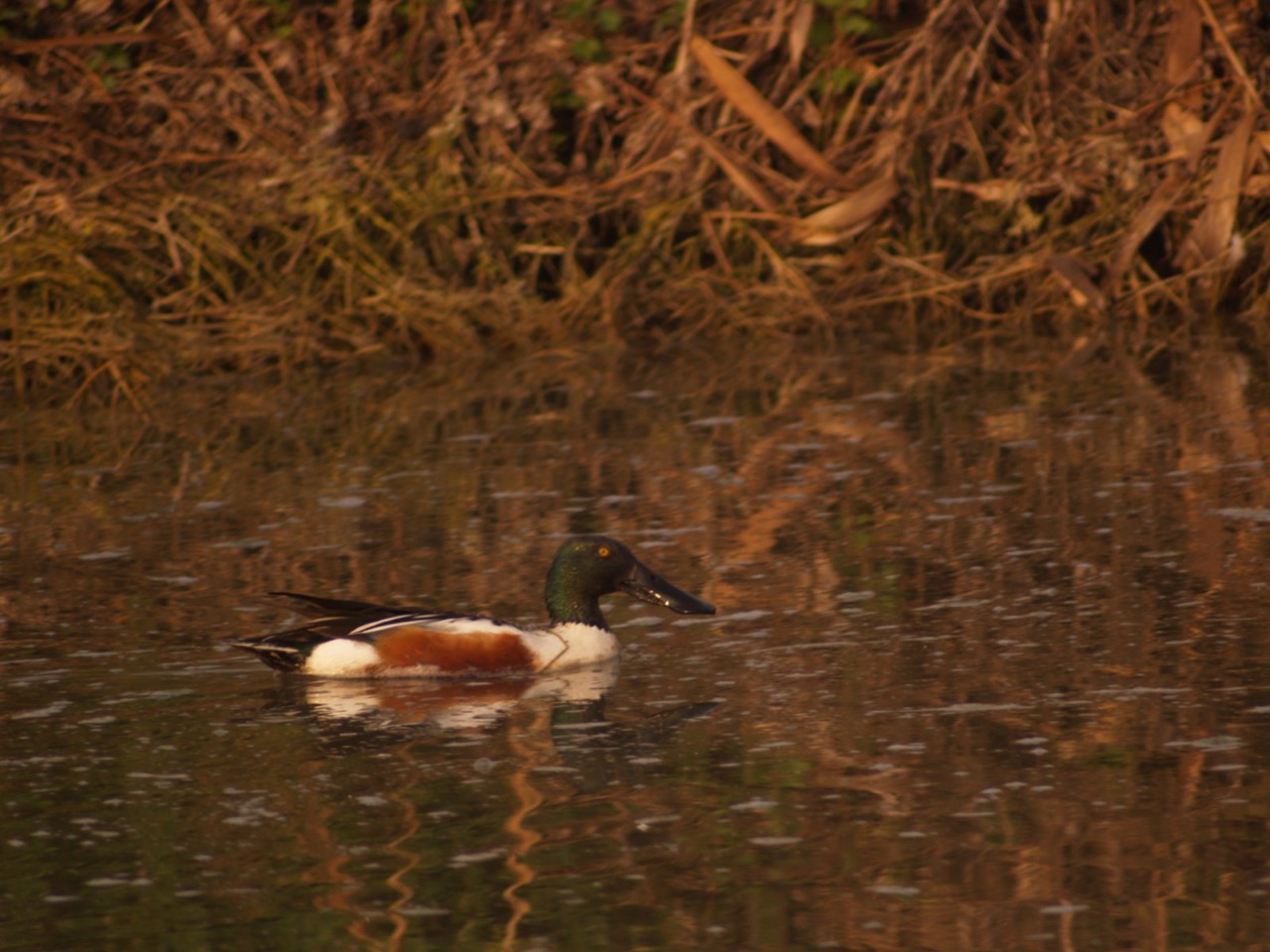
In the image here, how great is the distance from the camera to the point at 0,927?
15.9 feet

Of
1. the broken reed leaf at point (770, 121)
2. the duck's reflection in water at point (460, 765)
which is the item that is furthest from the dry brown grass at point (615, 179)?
the duck's reflection in water at point (460, 765)

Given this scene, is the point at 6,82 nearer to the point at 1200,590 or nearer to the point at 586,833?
the point at 1200,590

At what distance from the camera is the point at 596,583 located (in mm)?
7316

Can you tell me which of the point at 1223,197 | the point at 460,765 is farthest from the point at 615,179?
the point at 460,765

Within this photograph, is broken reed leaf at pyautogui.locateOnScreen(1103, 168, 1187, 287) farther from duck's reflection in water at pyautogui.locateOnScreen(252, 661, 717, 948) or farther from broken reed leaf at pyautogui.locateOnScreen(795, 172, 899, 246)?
duck's reflection in water at pyautogui.locateOnScreen(252, 661, 717, 948)

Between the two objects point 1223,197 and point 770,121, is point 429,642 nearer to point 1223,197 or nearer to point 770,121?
point 1223,197

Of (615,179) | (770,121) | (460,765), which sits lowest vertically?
(460,765)

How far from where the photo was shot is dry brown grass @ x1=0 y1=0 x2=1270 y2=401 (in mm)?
14211

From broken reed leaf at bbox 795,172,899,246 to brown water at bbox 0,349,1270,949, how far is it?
301 centimetres

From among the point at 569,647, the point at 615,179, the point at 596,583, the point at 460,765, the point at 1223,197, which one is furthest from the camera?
the point at 615,179

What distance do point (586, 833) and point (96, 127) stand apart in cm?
1138

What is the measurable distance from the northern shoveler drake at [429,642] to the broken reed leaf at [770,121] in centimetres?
796

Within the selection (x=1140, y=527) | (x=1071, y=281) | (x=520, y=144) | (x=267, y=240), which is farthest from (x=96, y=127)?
(x=1140, y=527)

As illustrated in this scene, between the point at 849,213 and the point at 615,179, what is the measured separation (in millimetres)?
1544
